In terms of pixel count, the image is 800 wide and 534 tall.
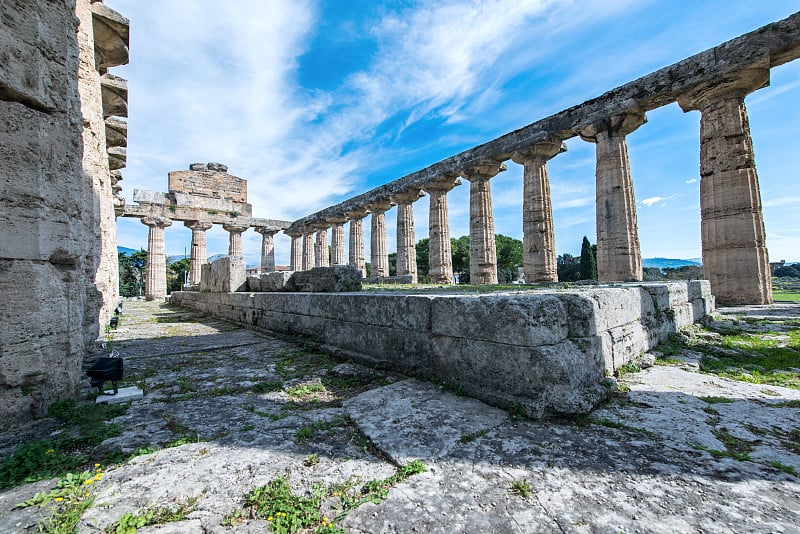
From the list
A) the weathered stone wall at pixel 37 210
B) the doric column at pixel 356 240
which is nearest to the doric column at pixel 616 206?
the weathered stone wall at pixel 37 210

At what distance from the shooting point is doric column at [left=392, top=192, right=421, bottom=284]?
19.3 meters

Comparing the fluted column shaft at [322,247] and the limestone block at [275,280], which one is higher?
the fluted column shaft at [322,247]

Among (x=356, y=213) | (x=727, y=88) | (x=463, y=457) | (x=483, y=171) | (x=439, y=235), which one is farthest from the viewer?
(x=356, y=213)

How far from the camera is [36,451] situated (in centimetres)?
212

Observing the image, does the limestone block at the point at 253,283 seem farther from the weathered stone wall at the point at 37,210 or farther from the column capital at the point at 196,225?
the column capital at the point at 196,225

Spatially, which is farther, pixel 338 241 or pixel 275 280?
pixel 338 241

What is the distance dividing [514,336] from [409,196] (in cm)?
1668

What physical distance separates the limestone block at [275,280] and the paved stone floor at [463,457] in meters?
4.37

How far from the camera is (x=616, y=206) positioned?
11562mm

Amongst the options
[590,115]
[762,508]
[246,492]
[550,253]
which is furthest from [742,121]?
[246,492]

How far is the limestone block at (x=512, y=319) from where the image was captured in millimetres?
2734

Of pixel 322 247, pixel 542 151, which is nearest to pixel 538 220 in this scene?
pixel 542 151

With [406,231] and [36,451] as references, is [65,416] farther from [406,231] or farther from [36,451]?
[406,231]

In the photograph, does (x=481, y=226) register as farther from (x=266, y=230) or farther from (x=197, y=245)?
(x=197, y=245)
